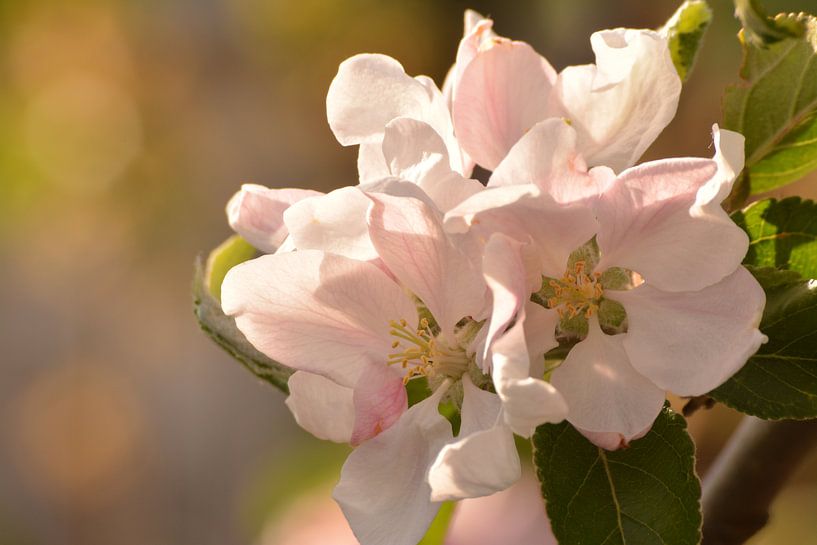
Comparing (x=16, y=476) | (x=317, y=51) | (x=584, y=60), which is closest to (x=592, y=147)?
(x=584, y=60)

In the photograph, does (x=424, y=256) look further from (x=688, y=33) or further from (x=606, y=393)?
(x=688, y=33)

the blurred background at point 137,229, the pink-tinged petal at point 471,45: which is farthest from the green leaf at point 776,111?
the blurred background at point 137,229

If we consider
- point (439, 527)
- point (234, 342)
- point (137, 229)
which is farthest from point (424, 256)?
point (137, 229)

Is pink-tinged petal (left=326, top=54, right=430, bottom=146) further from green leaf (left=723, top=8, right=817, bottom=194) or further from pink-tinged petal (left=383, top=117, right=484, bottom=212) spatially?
green leaf (left=723, top=8, right=817, bottom=194)

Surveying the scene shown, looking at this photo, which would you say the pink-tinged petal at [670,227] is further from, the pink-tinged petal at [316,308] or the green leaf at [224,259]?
the green leaf at [224,259]

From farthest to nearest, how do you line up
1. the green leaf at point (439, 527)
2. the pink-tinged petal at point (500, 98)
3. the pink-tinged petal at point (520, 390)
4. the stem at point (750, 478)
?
the green leaf at point (439, 527) < the stem at point (750, 478) < the pink-tinged petal at point (500, 98) < the pink-tinged petal at point (520, 390)

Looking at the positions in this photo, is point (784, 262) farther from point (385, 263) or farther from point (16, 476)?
point (16, 476)
